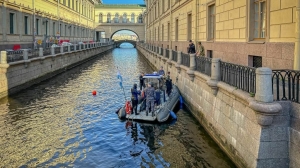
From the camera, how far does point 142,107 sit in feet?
49.3

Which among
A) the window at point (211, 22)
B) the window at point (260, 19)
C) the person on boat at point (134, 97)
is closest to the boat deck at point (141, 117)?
the person on boat at point (134, 97)

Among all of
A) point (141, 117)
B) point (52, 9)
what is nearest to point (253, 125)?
point (141, 117)

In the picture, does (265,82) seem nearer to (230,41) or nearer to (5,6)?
(230,41)

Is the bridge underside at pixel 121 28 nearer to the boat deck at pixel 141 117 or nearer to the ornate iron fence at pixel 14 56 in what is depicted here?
the ornate iron fence at pixel 14 56

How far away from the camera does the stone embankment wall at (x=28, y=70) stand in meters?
19.1

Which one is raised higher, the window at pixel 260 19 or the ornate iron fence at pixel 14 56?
the window at pixel 260 19

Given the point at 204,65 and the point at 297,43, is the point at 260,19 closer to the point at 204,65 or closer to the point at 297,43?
the point at 204,65

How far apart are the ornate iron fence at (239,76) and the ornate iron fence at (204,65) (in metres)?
1.74

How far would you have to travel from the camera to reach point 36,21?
38406 millimetres

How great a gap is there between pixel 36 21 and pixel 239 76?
33.9 m

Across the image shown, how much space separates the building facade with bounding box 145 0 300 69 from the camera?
385 inches

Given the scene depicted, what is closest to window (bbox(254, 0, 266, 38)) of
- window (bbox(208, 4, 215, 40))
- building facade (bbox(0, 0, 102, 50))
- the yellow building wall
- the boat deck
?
the boat deck

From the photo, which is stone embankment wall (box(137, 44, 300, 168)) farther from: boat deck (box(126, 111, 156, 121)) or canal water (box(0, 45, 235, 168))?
boat deck (box(126, 111, 156, 121))

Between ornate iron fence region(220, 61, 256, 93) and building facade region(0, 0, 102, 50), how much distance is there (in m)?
22.9
